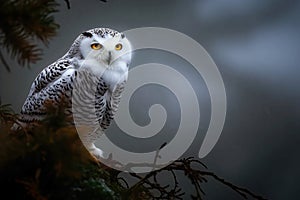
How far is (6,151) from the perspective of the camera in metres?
0.41

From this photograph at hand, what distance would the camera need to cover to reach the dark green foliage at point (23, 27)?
0.36 metres

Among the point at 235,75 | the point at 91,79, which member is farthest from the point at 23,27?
the point at 235,75

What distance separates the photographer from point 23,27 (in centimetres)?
37

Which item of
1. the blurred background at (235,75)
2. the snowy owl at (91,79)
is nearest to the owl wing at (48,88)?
the snowy owl at (91,79)

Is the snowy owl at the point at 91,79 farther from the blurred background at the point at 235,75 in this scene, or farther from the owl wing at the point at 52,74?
the blurred background at the point at 235,75

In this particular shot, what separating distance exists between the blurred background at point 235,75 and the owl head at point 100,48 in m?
0.21

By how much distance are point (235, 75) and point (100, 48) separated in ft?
1.47

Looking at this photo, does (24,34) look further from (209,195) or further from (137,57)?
(209,195)

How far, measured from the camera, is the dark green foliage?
365 mm

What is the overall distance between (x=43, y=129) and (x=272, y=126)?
80 cm

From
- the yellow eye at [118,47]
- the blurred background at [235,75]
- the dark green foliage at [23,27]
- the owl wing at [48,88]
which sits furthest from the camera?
the blurred background at [235,75]

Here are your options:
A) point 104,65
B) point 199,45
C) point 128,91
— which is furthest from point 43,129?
point 199,45

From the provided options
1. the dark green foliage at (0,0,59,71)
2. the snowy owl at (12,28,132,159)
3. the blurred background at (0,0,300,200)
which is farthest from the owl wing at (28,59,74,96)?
the dark green foliage at (0,0,59,71)

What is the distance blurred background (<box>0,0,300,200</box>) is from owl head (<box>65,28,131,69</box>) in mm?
215
